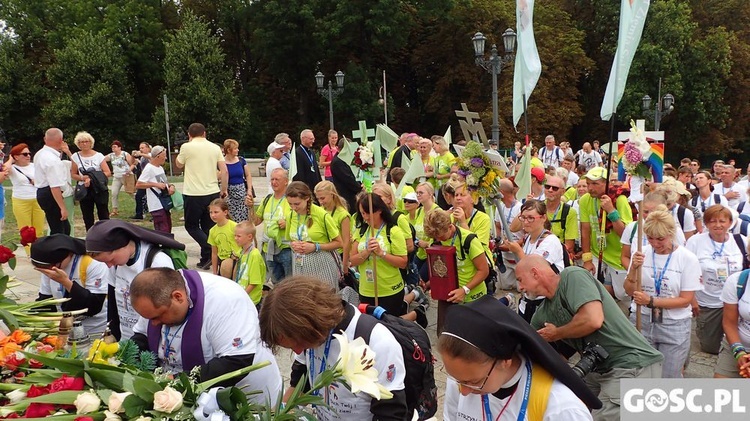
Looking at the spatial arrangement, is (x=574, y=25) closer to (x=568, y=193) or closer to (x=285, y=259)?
(x=568, y=193)

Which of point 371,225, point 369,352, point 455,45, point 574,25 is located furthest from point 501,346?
point 574,25

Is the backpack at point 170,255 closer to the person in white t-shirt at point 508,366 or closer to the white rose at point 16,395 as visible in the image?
the white rose at point 16,395

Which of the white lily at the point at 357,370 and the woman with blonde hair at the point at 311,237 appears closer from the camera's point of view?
the white lily at the point at 357,370

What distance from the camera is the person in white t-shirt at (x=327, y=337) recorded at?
8.18ft

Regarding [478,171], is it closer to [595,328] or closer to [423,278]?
[423,278]

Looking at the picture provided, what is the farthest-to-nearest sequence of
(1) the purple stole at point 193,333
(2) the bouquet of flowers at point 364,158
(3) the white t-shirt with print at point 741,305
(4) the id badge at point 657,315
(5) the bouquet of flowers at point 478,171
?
(2) the bouquet of flowers at point 364,158 < (5) the bouquet of flowers at point 478,171 < (4) the id badge at point 657,315 < (3) the white t-shirt with print at point 741,305 < (1) the purple stole at point 193,333

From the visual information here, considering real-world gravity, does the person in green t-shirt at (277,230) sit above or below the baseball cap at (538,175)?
below

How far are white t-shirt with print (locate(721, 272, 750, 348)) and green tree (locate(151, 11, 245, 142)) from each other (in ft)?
108

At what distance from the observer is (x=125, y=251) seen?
371 cm

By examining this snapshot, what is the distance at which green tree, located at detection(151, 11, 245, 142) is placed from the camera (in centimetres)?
3428

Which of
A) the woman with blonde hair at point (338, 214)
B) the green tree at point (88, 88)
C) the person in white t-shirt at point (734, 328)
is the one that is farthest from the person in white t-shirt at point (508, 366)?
the green tree at point (88, 88)

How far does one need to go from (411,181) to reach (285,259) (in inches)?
87.9

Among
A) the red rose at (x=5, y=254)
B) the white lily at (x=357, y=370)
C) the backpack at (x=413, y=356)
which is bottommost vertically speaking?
the backpack at (x=413, y=356)

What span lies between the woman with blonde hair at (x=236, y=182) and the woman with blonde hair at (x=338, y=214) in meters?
2.83
